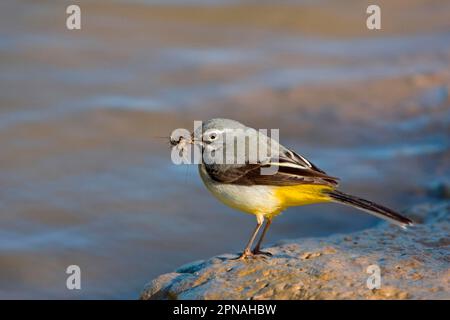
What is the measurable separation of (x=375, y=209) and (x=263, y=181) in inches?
33.5

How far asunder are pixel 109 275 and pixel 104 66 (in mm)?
4852

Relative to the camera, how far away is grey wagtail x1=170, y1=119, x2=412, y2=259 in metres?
5.84

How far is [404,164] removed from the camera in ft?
32.7

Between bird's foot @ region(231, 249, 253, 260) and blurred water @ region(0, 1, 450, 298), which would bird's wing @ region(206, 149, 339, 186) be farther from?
blurred water @ region(0, 1, 450, 298)

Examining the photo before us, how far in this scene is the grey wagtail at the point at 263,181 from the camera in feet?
19.2

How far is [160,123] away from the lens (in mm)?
10688

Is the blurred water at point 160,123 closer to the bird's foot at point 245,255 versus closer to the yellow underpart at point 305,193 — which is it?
the bird's foot at point 245,255

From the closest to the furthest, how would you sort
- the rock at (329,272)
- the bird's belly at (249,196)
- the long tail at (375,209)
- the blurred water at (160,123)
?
the rock at (329,272) < the long tail at (375,209) < the bird's belly at (249,196) < the blurred water at (160,123)

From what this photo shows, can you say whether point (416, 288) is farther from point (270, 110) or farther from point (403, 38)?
point (403, 38)

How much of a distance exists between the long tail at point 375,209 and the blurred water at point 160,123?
2.66m

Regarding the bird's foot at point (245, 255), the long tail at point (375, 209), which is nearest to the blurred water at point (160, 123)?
the bird's foot at point (245, 255)

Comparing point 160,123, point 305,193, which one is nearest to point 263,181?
point 305,193

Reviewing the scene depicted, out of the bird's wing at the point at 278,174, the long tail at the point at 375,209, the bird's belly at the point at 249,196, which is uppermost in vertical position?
the bird's wing at the point at 278,174

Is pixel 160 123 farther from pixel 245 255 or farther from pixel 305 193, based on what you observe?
pixel 305 193
